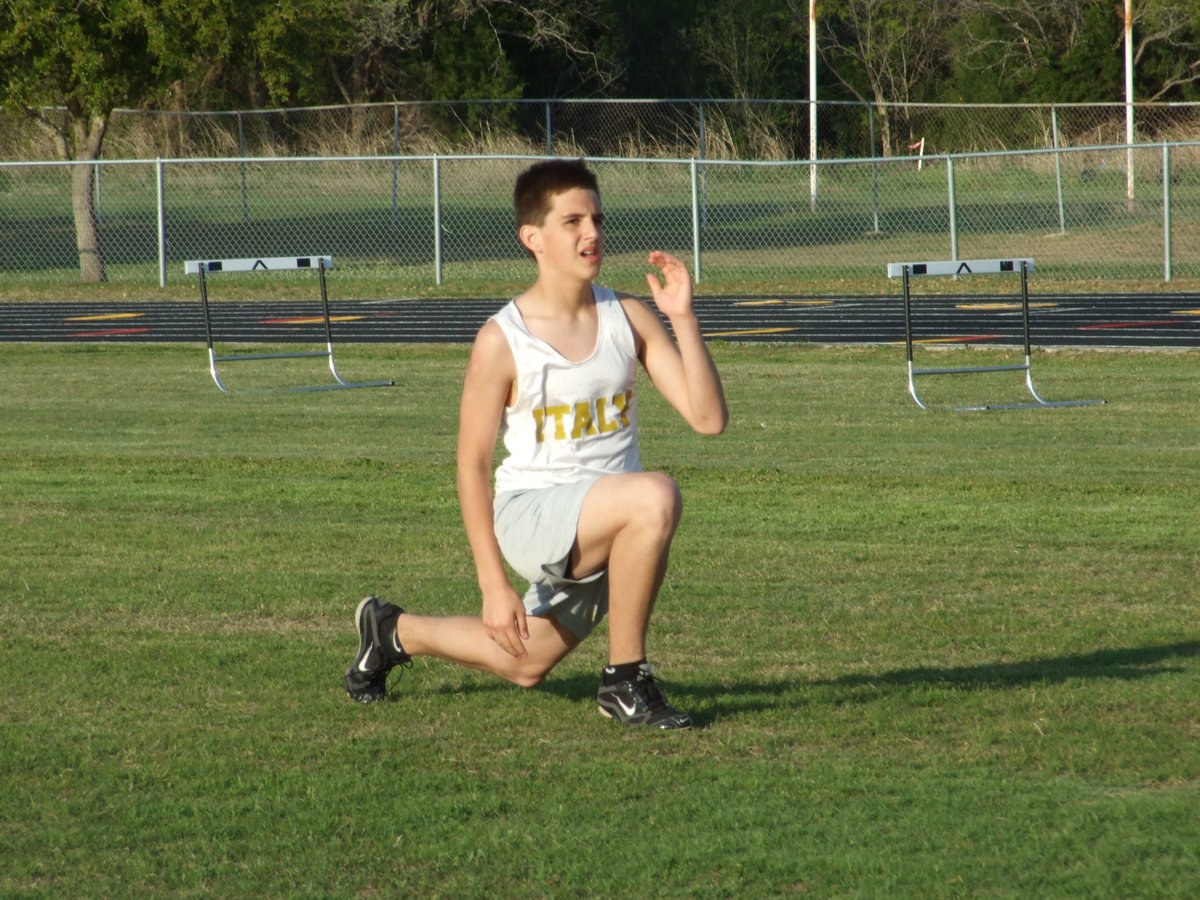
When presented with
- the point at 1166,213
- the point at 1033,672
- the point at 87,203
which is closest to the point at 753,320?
the point at 1166,213

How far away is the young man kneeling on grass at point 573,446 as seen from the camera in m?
4.57

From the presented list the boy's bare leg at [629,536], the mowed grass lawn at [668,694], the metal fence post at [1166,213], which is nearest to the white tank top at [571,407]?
the boy's bare leg at [629,536]

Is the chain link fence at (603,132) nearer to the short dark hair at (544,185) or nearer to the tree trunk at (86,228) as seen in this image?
the tree trunk at (86,228)

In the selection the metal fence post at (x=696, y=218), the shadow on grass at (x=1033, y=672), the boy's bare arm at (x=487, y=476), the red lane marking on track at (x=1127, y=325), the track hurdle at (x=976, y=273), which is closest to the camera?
the boy's bare arm at (x=487, y=476)

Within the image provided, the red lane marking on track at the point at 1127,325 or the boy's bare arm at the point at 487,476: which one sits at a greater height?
the red lane marking on track at the point at 1127,325

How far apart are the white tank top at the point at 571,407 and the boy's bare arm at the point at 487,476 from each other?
60 millimetres

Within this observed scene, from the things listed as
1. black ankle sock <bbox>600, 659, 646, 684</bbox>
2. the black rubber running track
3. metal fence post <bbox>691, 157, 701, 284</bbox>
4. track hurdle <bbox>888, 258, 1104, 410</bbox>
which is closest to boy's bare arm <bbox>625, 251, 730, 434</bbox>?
black ankle sock <bbox>600, 659, 646, 684</bbox>

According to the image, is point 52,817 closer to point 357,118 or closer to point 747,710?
point 747,710

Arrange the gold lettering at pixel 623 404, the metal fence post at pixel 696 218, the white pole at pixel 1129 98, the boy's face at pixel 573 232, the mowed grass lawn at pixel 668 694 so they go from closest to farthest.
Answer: the mowed grass lawn at pixel 668 694 < the boy's face at pixel 573 232 < the gold lettering at pixel 623 404 < the metal fence post at pixel 696 218 < the white pole at pixel 1129 98

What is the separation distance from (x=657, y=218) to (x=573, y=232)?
31.2 m

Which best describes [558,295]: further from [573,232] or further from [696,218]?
[696,218]

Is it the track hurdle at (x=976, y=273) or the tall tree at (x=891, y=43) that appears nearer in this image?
the track hurdle at (x=976, y=273)

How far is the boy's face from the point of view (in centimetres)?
462

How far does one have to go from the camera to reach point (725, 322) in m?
21.5
